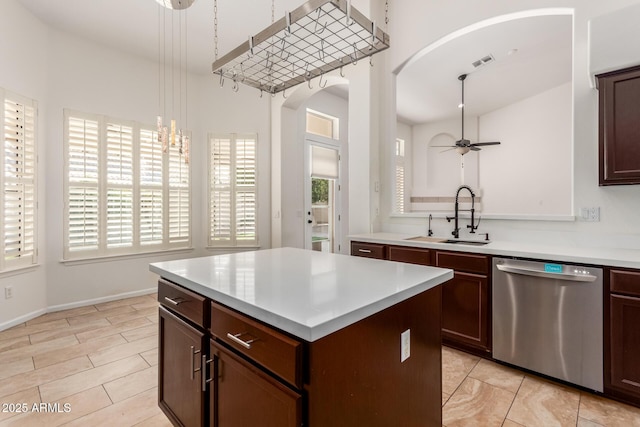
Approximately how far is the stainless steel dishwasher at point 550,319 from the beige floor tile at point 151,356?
2.72 m

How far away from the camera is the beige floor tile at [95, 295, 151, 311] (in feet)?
12.7

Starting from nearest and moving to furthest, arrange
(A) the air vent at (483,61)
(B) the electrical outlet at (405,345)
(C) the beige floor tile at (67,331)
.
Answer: (B) the electrical outlet at (405,345), (C) the beige floor tile at (67,331), (A) the air vent at (483,61)

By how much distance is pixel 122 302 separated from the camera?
4078 millimetres

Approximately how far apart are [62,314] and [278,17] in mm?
4357

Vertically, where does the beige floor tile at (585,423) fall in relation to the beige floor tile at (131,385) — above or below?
above

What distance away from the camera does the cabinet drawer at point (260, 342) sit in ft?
2.92

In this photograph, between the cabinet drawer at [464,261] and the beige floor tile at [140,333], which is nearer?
the cabinet drawer at [464,261]

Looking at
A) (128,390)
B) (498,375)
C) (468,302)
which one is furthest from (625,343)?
(128,390)

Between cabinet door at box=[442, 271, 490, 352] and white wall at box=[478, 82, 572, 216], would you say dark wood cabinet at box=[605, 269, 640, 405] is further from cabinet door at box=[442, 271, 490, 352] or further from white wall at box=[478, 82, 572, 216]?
white wall at box=[478, 82, 572, 216]

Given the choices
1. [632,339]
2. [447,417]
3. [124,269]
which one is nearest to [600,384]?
[632,339]

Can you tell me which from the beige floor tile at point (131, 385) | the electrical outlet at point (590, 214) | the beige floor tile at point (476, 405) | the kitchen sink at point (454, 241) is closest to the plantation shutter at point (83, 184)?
the beige floor tile at point (131, 385)

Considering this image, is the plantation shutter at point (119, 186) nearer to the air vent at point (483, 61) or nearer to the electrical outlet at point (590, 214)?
the air vent at point (483, 61)

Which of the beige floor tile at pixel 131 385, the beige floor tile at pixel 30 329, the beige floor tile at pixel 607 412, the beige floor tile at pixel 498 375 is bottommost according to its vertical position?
the beige floor tile at pixel 131 385

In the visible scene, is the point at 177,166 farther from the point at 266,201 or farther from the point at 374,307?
the point at 374,307
